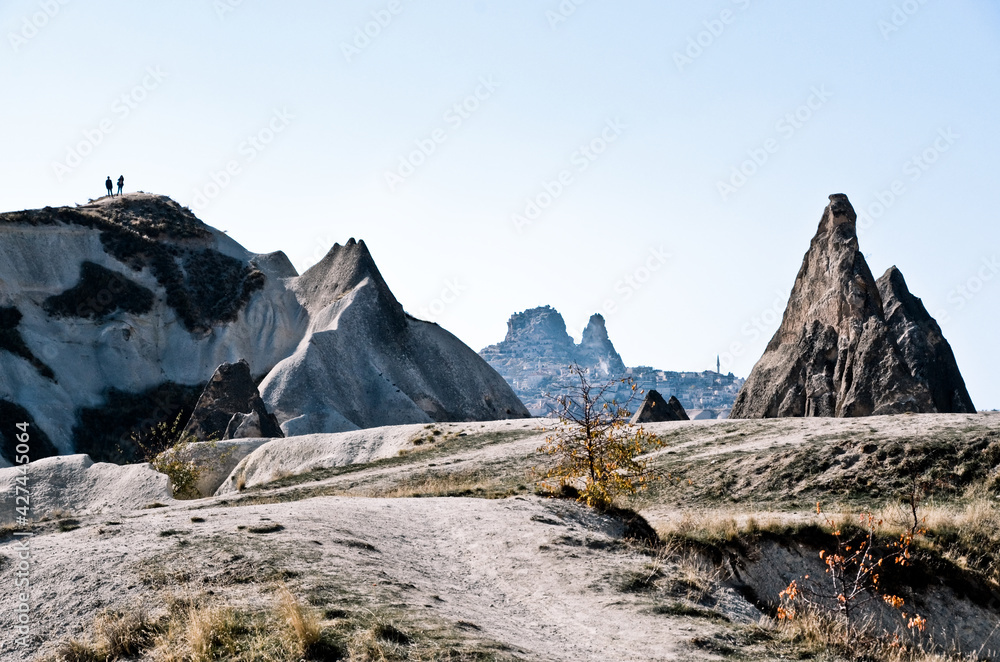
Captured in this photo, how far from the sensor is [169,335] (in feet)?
264

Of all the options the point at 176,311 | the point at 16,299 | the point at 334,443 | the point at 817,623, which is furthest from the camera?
the point at 176,311

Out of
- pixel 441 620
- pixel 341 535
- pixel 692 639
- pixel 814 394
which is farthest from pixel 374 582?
pixel 814 394

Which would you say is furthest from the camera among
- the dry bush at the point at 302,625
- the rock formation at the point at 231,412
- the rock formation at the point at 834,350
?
the rock formation at the point at 231,412

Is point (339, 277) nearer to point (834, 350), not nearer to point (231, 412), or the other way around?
point (231, 412)

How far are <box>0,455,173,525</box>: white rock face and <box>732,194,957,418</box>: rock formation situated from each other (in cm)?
3264

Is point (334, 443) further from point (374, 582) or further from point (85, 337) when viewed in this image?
point (85, 337)

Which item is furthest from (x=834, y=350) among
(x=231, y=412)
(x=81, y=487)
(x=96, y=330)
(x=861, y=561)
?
(x=96, y=330)

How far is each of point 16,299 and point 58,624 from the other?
69381mm

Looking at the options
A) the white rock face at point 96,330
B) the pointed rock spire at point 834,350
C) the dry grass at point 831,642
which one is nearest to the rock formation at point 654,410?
the pointed rock spire at point 834,350

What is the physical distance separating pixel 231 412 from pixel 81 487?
2303 cm

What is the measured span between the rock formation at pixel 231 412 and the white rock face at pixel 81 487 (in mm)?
14140

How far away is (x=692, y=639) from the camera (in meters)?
11.2

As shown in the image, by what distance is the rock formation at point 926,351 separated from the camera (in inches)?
1973

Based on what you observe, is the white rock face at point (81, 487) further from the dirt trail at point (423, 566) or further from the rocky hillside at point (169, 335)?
the rocky hillside at point (169, 335)
